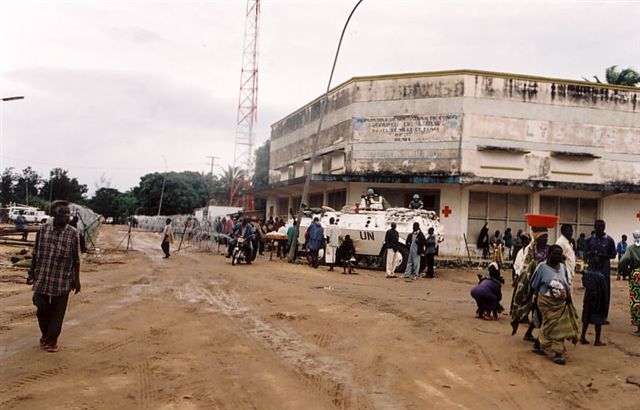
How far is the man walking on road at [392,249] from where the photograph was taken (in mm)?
18922

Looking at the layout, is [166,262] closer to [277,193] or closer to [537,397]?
[537,397]

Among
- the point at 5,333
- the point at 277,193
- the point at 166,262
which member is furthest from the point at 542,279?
the point at 277,193

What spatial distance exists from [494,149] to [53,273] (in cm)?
2294

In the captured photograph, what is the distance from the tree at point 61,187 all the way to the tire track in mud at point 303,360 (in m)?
63.8

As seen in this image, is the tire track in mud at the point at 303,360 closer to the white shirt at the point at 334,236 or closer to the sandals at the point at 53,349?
the sandals at the point at 53,349

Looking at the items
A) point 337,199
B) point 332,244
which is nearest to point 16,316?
point 332,244

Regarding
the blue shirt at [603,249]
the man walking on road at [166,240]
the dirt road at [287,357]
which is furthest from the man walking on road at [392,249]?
the blue shirt at [603,249]

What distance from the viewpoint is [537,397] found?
242 inches

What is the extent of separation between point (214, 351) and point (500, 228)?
75.6 feet

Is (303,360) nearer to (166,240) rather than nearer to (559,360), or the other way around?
(559,360)

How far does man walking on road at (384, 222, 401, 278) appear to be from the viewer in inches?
745

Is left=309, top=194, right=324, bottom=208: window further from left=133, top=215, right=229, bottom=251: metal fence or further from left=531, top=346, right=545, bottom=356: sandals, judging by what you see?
left=531, top=346, right=545, bottom=356: sandals

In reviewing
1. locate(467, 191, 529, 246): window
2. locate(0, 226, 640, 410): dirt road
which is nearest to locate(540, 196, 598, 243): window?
locate(467, 191, 529, 246): window

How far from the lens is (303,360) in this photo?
7219 millimetres
